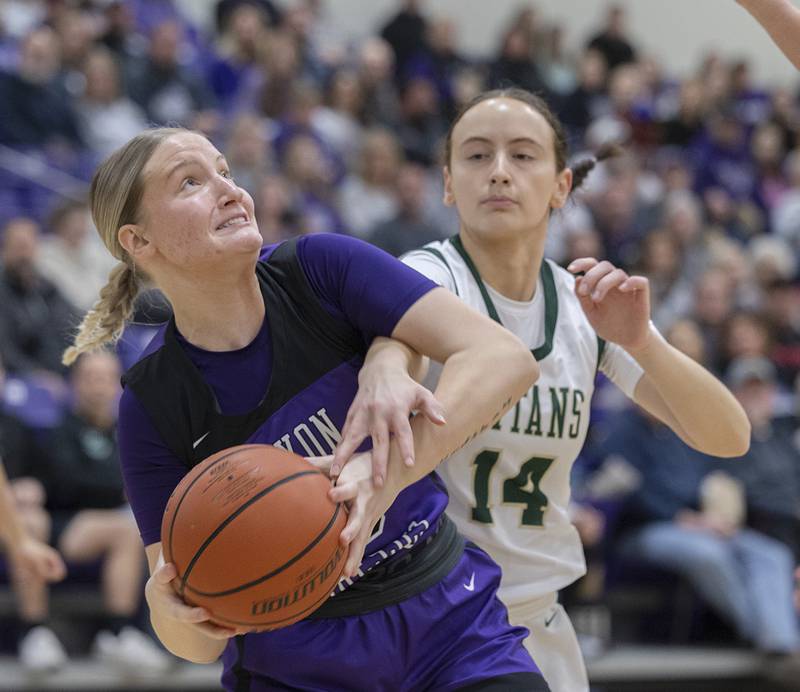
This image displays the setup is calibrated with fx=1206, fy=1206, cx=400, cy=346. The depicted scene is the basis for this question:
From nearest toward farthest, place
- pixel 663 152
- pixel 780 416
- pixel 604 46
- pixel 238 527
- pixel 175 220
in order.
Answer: pixel 238 527
pixel 175 220
pixel 780 416
pixel 663 152
pixel 604 46

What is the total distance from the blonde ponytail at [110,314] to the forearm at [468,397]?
835mm

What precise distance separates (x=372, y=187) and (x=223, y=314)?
7118 mm

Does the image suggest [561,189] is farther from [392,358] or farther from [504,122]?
[392,358]

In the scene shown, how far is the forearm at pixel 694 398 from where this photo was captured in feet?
10.1

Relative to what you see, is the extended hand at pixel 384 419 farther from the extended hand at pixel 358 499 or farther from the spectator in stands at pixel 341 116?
the spectator in stands at pixel 341 116

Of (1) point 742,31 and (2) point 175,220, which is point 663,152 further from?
(2) point 175,220

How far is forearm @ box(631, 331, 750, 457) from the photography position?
10.1ft

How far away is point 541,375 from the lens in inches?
124

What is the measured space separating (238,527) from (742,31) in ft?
48.4

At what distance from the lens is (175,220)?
248 centimetres

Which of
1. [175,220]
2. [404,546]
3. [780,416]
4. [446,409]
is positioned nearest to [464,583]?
[404,546]

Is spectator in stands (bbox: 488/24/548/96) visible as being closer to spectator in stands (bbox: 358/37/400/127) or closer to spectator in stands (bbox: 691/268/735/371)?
spectator in stands (bbox: 358/37/400/127)

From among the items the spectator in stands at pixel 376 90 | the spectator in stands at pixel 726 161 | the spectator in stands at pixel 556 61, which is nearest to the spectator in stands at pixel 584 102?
the spectator in stands at pixel 556 61

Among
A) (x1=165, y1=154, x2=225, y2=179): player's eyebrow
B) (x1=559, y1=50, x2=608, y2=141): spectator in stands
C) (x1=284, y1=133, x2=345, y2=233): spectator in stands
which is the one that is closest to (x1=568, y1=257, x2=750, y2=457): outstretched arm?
(x1=165, y1=154, x2=225, y2=179): player's eyebrow
